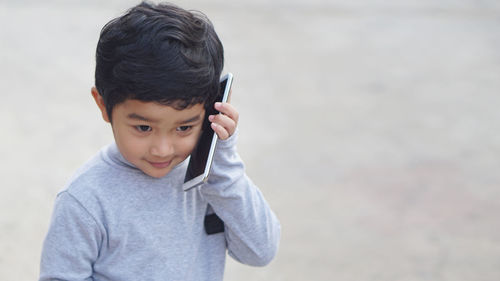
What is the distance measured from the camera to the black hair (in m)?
1.50

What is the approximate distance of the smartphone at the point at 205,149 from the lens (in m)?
1.63

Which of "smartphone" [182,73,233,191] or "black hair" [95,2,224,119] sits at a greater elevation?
"black hair" [95,2,224,119]

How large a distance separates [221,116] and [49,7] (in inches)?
188

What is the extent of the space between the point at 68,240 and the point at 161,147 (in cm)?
29

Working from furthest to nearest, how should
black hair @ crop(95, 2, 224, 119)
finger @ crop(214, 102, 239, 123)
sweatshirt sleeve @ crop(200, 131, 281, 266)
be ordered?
1. sweatshirt sleeve @ crop(200, 131, 281, 266)
2. finger @ crop(214, 102, 239, 123)
3. black hair @ crop(95, 2, 224, 119)

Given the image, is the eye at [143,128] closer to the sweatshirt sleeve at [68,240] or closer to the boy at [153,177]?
the boy at [153,177]

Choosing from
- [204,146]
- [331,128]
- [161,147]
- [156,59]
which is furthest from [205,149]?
[331,128]

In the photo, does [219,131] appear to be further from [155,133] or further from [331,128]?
[331,128]

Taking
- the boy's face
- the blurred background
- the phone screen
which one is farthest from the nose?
the blurred background

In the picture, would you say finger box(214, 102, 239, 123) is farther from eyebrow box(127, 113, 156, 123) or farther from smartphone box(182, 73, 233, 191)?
eyebrow box(127, 113, 156, 123)

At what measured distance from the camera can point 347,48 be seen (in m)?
5.43

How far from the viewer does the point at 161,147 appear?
156 centimetres

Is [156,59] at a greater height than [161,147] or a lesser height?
greater

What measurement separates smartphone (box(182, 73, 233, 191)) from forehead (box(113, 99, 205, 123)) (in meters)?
0.11
